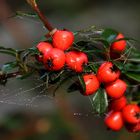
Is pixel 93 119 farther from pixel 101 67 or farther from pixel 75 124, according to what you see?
pixel 101 67

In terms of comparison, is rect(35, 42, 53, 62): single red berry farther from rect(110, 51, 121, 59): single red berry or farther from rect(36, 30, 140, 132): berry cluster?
rect(110, 51, 121, 59): single red berry

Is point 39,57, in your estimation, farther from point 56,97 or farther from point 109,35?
point 56,97

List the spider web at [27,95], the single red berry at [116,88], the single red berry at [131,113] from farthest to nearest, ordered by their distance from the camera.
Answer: the spider web at [27,95]
the single red berry at [131,113]
the single red berry at [116,88]

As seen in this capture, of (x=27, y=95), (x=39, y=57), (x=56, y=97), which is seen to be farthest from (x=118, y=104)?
(x=27, y=95)

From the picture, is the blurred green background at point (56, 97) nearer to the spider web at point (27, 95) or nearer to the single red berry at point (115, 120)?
the spider web at point (27, 95)

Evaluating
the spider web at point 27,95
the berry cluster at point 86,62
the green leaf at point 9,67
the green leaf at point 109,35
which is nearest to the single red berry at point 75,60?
the berry cluster at point 86,62

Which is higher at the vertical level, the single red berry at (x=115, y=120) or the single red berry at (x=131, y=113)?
the single red berry at (x=131, y=113)

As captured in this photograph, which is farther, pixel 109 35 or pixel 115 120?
pixel 115 120
